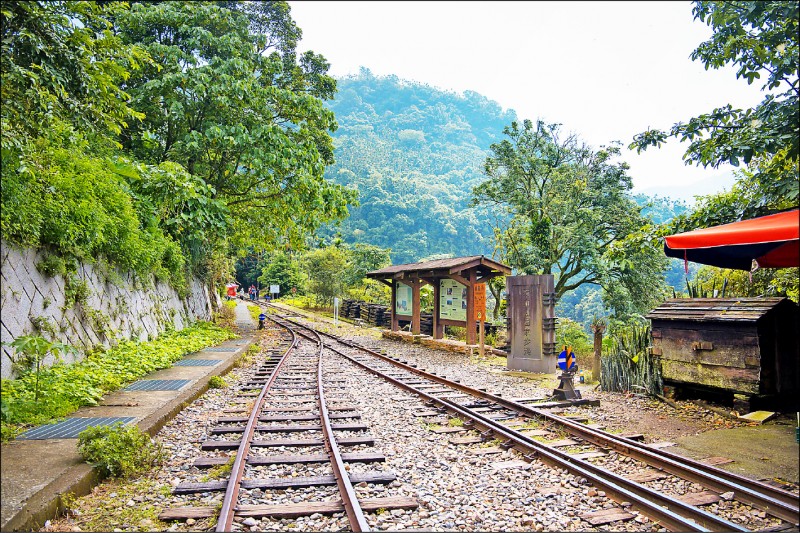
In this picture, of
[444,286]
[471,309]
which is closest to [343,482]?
[471,309]

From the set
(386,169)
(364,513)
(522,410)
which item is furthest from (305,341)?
(386,169)

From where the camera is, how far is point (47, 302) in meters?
7.57

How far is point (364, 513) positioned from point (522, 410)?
3992 mm

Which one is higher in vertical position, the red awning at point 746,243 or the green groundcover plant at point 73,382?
the red awning at point 746,243

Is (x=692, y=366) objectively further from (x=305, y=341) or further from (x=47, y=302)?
(x=305, y=341)

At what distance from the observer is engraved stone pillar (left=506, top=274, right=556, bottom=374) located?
11.0 metres

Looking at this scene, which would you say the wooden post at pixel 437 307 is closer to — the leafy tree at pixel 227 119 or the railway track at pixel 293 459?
the leafy tree at pixel 227 119

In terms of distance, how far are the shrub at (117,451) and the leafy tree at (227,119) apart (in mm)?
10808

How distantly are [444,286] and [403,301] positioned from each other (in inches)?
125

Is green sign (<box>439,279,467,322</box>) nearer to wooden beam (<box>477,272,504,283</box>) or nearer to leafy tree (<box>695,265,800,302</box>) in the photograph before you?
wooden beam (<box>477,272,504,283</box>)

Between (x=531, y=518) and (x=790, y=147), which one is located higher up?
(x=790, y=147)

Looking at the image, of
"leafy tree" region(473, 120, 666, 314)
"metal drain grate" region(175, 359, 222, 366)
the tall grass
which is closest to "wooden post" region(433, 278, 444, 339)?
"leafy tree" region(473, 120, 666, 314)

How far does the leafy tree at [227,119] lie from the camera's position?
1452cm

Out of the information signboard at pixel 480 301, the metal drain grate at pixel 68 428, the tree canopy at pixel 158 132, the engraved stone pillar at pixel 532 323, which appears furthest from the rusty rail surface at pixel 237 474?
the information signboard at pixel 480 301
